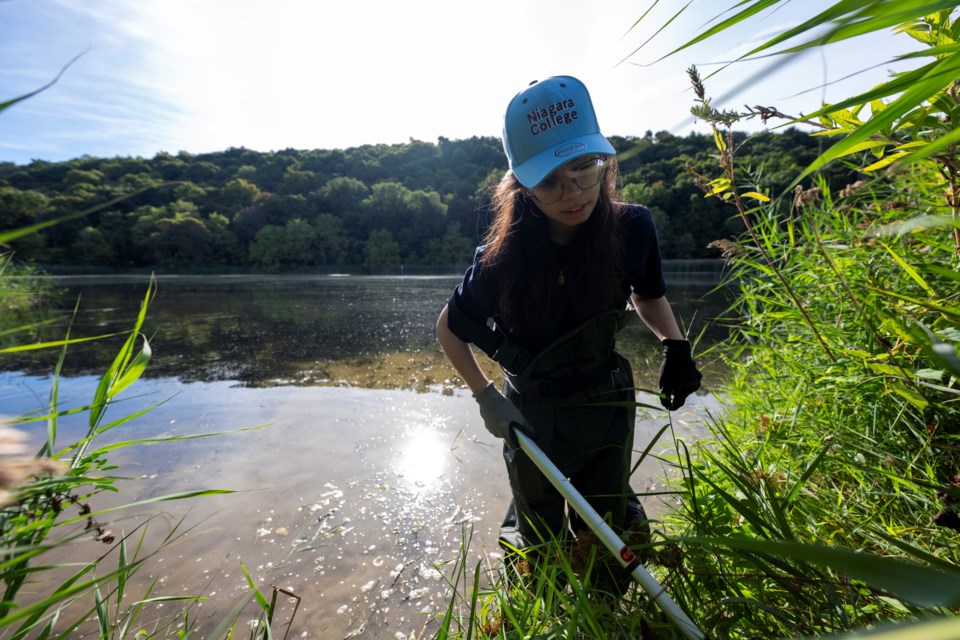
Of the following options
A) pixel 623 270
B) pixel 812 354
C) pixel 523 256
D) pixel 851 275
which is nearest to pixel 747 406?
pixel 812 354

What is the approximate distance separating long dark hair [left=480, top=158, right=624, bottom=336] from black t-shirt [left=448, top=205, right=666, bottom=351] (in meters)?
0.04

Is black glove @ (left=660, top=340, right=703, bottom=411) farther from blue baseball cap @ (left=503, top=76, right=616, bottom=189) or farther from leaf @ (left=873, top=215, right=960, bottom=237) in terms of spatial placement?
leaf @ (left=873, top=215, right=960, bottom=237)

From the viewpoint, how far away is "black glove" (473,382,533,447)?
1820 millimetres

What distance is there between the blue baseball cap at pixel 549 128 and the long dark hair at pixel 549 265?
0.18m

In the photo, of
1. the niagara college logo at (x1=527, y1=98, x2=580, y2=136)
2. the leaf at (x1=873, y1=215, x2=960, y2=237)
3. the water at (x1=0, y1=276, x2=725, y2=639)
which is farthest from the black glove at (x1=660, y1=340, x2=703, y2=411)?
the leaf at (x1=873, y1=215, x2=960, y2=237)

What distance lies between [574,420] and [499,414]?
37cm

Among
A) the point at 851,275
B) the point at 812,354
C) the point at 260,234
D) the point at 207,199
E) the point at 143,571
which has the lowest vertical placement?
the point at 143,571

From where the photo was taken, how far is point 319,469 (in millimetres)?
3350

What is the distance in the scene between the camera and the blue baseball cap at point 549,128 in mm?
1655

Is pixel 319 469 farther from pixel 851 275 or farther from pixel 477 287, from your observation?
pixel 851 275

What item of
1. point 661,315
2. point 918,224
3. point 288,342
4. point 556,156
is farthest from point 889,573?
point 288,342

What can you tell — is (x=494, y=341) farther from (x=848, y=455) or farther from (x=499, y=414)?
(x=848, y=455)

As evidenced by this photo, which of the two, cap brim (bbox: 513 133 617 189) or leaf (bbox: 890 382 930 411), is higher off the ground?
cap brim (bbox: 513 133 617 189)

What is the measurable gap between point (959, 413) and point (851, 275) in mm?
689
